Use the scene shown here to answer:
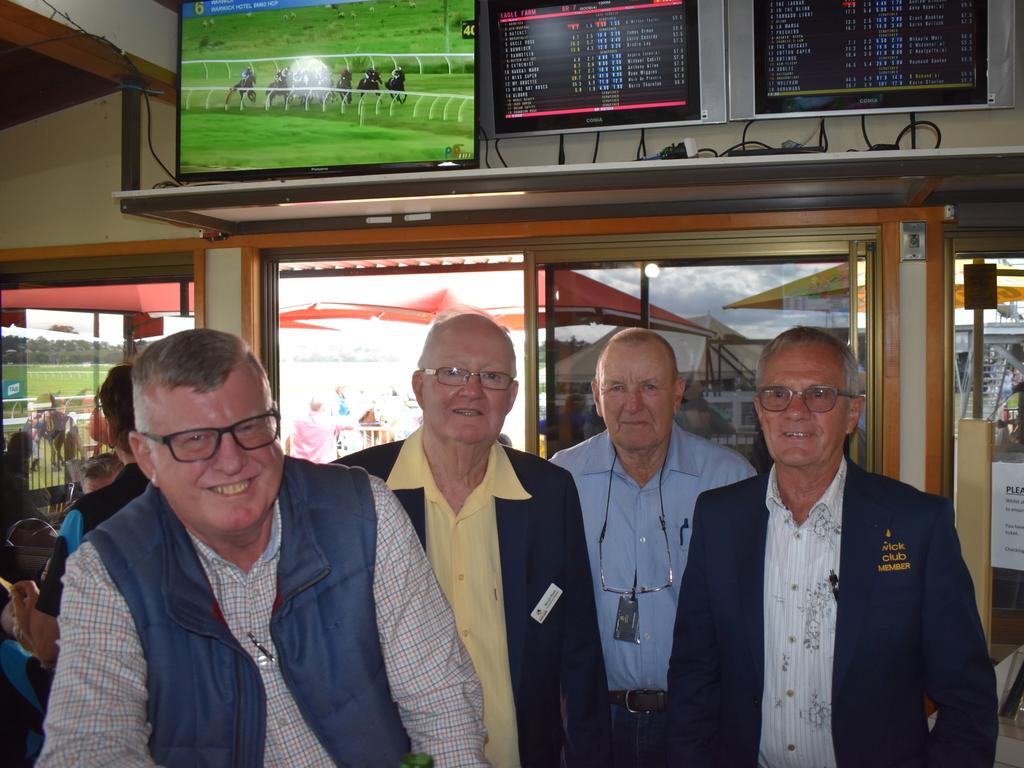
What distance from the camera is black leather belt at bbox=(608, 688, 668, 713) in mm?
2344

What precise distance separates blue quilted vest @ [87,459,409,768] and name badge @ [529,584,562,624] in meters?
0.56

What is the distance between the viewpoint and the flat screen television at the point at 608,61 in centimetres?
315

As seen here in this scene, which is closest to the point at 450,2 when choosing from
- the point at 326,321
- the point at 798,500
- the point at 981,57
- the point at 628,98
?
the point at 628,98

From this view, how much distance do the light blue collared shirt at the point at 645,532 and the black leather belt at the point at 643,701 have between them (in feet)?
0.18

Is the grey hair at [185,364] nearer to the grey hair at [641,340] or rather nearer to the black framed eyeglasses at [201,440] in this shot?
the black framed eyeglasses at [201,440]

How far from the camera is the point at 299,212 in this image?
3697mm

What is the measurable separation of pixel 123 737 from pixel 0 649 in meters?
1.26

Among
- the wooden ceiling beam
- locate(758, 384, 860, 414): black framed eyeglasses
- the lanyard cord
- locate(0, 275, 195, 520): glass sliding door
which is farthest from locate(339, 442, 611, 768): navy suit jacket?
locate(0, 275, 195, 520): glass sliding door

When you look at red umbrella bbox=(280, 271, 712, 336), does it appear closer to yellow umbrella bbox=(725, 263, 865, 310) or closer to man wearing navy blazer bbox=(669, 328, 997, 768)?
yellow umbrella bbox=(725, 263, 865, 310)

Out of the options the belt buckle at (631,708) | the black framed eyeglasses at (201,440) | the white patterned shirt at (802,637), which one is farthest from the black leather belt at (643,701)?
the black framed eyeglasses at (201,440)

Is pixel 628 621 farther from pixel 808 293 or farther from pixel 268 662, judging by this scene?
pixel 808 293

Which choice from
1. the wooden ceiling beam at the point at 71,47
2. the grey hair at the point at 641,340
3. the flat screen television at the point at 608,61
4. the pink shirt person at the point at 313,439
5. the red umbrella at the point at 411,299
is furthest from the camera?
the red umbrella at the point at 411,299

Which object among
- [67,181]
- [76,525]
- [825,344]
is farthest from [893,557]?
[67,181]

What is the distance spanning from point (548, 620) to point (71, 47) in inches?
109
